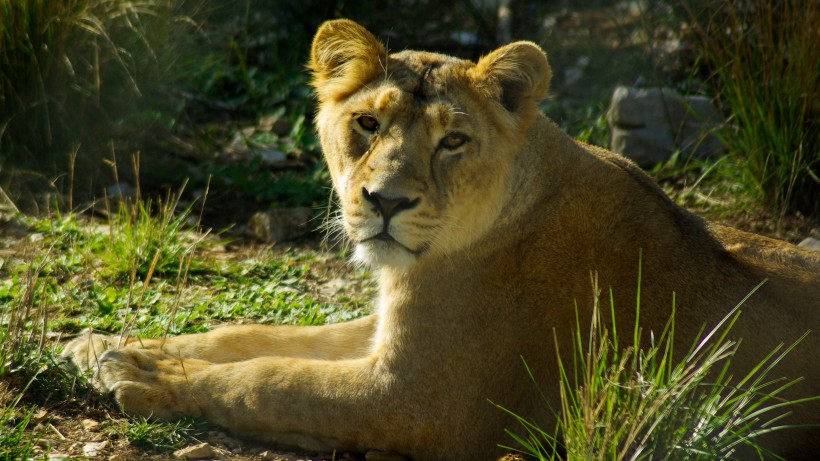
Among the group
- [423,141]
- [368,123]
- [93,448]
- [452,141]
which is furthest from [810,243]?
[93,448]

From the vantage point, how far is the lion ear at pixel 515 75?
188 inches

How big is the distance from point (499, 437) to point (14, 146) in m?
4.54

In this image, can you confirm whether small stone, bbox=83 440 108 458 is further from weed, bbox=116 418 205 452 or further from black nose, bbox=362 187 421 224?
black nose, bbox=362 187 421 224

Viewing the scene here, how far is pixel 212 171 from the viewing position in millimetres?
8062

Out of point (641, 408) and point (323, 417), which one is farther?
point (323, 417)

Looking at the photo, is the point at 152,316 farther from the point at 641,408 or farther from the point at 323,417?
the point at 641,408

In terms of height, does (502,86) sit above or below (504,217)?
above

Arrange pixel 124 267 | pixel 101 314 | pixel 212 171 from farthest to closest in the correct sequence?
pixel 212 171 < pixel 124 267 < pixel 101 314

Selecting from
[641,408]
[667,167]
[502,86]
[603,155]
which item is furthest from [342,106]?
[667,167]

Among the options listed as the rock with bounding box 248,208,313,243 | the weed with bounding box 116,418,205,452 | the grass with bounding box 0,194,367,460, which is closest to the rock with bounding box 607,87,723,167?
the rock with bounding box 248,208,313,243

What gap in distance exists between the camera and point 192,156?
8305mm

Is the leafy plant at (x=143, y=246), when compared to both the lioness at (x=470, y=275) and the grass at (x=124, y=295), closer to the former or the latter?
the grass at (x=124, y=295)

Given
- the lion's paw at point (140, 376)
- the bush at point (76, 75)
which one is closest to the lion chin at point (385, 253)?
the lion's paw at point (140, 376)

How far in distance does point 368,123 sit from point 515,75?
726 millimetres
